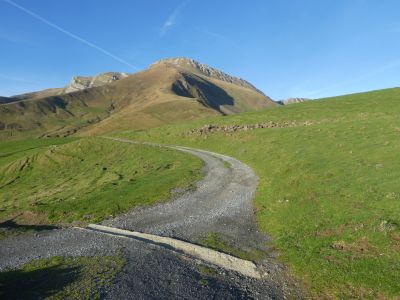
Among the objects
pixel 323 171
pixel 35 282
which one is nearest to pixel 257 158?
pixel 323 171

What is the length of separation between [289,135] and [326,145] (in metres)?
14.0

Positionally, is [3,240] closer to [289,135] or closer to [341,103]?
[289,135]

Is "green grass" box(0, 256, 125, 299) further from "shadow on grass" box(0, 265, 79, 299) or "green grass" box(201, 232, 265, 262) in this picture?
"green grass" box(201, 232, 265, 262)

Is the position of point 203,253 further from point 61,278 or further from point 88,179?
point 88,179

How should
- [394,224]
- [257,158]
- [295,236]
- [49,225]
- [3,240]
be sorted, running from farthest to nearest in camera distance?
[257,158]
[49,225]
[3,240]
[295,236]
[394,224]

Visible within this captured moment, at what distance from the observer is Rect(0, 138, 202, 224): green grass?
40.5m

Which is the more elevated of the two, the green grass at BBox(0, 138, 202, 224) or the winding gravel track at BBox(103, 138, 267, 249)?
the winding gravel track at BBox(103, 138, 267, 249)

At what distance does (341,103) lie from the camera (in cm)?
10131

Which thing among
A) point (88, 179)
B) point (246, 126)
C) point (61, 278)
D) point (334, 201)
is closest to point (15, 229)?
point (61, 278)

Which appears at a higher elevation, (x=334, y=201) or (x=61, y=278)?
(x=334, y=201)

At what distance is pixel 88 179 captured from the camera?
214ft

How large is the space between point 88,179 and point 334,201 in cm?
4536

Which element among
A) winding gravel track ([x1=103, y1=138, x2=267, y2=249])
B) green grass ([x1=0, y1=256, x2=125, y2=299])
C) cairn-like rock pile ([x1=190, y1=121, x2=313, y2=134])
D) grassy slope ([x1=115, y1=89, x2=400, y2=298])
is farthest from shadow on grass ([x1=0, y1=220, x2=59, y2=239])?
cairn-like rock pile ([x1=190, y1=121, x2=313, y2=134])

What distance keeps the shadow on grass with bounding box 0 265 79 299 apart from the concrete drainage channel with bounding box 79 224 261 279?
23.7 feet
